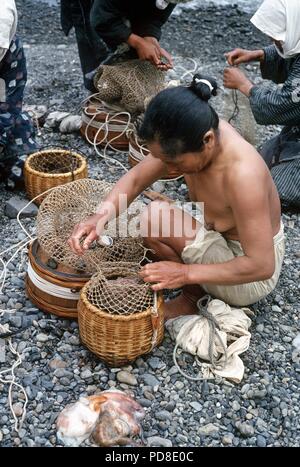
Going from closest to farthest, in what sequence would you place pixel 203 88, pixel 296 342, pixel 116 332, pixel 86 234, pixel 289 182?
pixel 203 88, pixel 116 332, pixel 86 234, pixel 296 342, pixel 289 182

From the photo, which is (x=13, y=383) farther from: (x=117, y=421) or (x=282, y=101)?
(x=282, y=101)

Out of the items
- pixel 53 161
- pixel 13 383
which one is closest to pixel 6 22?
pixel 53 161

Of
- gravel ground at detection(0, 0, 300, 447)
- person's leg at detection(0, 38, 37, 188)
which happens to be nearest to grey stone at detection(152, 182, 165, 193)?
person's leg at detection(0, 38, 37, 188)

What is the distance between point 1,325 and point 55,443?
727 millimetres

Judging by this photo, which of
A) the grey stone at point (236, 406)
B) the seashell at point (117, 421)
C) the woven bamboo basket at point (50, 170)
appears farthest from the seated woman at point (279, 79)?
the seashell at point (117, 421)

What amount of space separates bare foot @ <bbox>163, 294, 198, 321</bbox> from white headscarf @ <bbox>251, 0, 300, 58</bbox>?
171 cm

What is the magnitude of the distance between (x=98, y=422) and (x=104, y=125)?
2.56 m

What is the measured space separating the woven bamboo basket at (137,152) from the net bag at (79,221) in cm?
86

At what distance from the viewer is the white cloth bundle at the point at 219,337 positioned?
271 cm

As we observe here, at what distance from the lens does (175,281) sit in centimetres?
262

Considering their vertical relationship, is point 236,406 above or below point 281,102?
below

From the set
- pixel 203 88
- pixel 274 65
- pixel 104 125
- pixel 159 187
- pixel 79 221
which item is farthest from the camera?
pixel 104 125

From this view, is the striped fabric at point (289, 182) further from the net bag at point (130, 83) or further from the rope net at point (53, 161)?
the rope net at point (53, 161)

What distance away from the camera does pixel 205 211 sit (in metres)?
2.88
